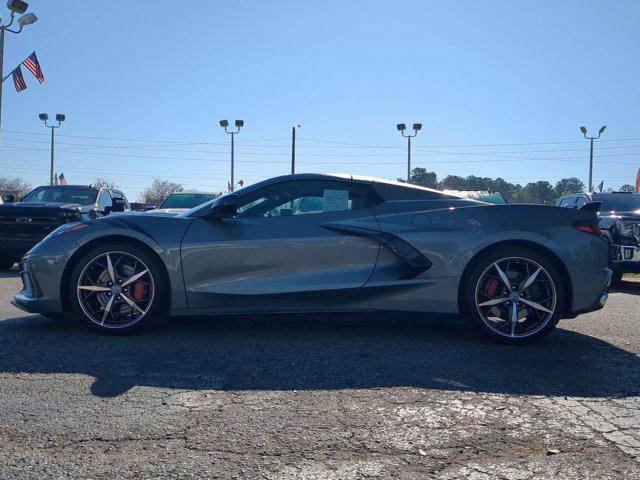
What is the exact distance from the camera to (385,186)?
5.21m

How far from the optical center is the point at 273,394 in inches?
136

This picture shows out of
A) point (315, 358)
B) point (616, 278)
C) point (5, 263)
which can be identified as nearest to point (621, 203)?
point (616, 278)

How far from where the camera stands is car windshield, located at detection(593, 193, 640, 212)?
36.8ft

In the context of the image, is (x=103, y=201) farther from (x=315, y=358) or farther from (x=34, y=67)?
(x=34, y=67)

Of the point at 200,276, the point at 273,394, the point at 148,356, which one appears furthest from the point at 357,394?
the point at 200,276

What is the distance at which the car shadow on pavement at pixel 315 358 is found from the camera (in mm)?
3699

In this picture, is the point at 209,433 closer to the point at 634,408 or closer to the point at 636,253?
the point at 634,408

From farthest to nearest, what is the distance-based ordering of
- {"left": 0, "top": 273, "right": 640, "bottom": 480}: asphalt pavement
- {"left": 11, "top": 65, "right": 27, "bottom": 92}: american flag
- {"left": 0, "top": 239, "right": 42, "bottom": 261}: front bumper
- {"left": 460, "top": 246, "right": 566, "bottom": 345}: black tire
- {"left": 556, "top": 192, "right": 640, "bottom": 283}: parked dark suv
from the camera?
{"left": 11, "top": 65, "right": 27, "bottom": 92}: american flag
{"left": 0, "top": 239, "right": 42, "bottom": 261}: front bumper
{"left": 556, "top": 192, "right": 640, "bottom": 283}: parked dark suv
{"left": 460, "top": 246, "right": 566, "bottom": 345}: black tire
{"left": 0, "top": 273, "right": 640, "bottom": 480}: asphalt pavement

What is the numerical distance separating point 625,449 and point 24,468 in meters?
2.58

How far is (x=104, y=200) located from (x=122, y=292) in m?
8.71

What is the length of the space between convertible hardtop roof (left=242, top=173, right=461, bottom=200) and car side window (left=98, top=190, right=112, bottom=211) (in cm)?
799

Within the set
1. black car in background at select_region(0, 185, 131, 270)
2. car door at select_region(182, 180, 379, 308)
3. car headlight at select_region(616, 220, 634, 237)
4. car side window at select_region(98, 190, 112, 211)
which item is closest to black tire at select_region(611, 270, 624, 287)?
car headlight at select_region(616, 220, 634, 237)

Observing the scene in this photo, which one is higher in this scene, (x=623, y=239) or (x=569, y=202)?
(x=569, y=202)

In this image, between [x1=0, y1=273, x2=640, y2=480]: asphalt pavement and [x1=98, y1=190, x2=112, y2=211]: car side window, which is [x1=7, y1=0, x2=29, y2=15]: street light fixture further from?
[x1=0, y1=273, x2=640, y2=480]: asphalt pavement
